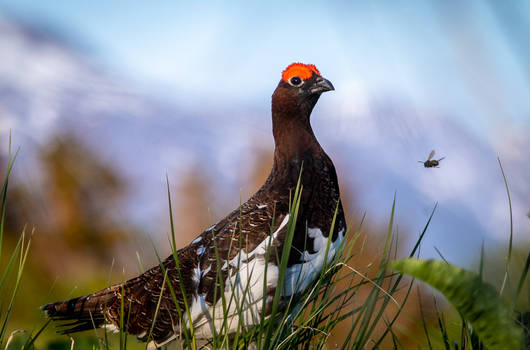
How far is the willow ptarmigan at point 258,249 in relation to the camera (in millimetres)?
2740

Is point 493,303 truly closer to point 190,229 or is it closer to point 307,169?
point 307,169

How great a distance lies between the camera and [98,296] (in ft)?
10.6

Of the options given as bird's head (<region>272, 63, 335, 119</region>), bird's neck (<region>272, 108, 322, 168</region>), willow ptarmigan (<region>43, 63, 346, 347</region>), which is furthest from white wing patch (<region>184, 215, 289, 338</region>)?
bird's head (<region>272, 63, 335, 119</region>)

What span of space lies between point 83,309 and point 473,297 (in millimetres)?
2672

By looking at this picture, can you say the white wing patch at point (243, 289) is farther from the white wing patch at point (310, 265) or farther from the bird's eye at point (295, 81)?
the bird's eye at point (295, 81)

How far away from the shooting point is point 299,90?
3451 millimetres

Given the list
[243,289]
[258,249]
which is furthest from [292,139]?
[243,289]

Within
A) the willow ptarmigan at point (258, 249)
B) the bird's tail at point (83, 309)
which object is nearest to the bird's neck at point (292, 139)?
the willow ptarmigan at point (258, 249)

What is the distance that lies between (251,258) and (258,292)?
22cm

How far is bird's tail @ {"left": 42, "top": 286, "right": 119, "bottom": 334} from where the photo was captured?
125 inches

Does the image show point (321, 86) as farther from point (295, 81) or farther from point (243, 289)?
point (243, 289)

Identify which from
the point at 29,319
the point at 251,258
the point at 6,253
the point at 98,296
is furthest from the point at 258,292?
the point at 6,253

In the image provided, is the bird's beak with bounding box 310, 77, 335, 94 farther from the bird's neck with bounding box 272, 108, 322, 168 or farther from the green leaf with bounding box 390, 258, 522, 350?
the green leaf with bounding box 390, 258, 522, 350

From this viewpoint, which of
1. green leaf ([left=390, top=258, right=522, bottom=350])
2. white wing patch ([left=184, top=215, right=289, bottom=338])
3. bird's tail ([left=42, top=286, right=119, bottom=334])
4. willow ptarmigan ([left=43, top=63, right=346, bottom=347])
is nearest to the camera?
green leaf ([left=390, top=258, right=522, bottom=350])
